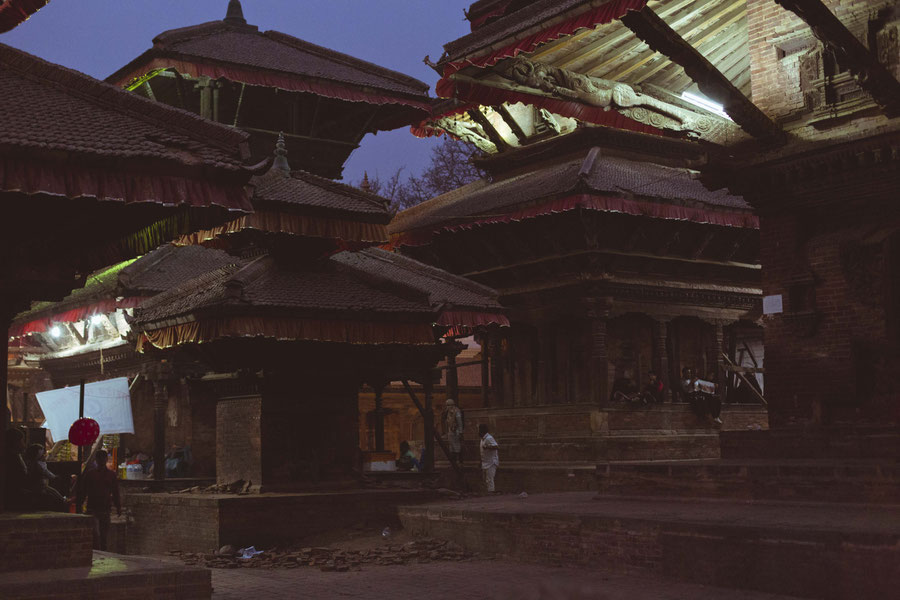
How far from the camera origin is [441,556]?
1270 centimetres

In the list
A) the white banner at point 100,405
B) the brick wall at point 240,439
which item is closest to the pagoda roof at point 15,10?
the brick wall at point 240,439

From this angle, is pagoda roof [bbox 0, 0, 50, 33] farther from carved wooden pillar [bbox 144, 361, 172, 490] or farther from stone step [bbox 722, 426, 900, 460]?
carved wooden pillar [bbox 144, 361, 172, 490]

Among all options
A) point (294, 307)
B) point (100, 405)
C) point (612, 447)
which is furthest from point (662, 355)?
point (100, 405)

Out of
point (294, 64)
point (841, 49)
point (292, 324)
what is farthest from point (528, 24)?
point (294, 64)

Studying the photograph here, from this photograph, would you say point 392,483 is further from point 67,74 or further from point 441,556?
point 67,74

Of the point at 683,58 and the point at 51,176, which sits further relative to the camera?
the point at 683,58

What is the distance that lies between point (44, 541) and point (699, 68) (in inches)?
360

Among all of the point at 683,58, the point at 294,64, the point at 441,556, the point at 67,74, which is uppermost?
the point at 294,64

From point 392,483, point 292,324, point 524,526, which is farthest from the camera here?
point 392,483

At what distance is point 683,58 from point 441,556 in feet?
22.5

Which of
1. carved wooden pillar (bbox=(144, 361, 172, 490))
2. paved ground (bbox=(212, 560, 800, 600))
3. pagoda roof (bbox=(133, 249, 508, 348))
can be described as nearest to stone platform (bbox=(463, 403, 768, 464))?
pagoda roof (bbox=(133, 249, 508, 348))

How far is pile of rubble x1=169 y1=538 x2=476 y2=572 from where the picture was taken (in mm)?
12602

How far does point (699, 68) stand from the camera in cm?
1280

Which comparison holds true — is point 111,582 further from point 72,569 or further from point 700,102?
point 700,102
